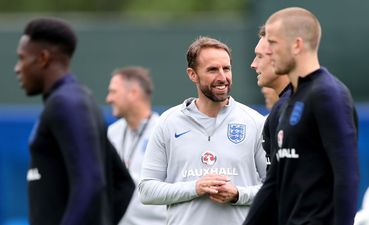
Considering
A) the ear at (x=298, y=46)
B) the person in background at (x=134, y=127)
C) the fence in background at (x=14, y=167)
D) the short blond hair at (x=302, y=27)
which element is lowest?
the fence in background at (x=14, y=167)

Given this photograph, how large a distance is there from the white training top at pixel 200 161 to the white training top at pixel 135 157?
2327mm

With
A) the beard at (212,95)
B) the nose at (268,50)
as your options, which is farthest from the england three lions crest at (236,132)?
the nose at (268,50)

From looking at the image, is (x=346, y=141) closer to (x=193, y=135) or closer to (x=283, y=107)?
(x=283, y=107)

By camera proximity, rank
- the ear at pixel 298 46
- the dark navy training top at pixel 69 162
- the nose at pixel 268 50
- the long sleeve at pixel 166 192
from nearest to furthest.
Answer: the dark navy training top at pixel 69 162 → the ear at pixel 298 46 → the nose at pixel 268 50 → the long sleeve at pixel 166 192

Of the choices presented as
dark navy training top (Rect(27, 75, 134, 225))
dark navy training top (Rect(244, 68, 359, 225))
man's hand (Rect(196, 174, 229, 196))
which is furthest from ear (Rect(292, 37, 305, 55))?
man's hand (Rect(196, 174, 229, 196))

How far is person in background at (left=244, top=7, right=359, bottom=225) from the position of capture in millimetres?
6766

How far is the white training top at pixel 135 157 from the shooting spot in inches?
438

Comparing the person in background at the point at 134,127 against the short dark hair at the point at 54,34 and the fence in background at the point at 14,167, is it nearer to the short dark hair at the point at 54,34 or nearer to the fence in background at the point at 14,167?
the fence in background at the point at 14,167

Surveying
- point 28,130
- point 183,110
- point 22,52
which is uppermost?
point 22,52

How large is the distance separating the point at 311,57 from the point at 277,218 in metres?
0.95

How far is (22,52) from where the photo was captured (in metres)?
6.83

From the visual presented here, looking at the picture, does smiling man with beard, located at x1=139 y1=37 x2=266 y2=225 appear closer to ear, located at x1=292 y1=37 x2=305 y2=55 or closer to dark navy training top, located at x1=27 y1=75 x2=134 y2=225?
ear, located at x1=292 y1=37 x2=305 y2=55

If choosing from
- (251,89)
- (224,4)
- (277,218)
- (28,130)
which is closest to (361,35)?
(251,89)

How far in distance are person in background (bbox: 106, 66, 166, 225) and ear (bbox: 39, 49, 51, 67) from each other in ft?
14.1
